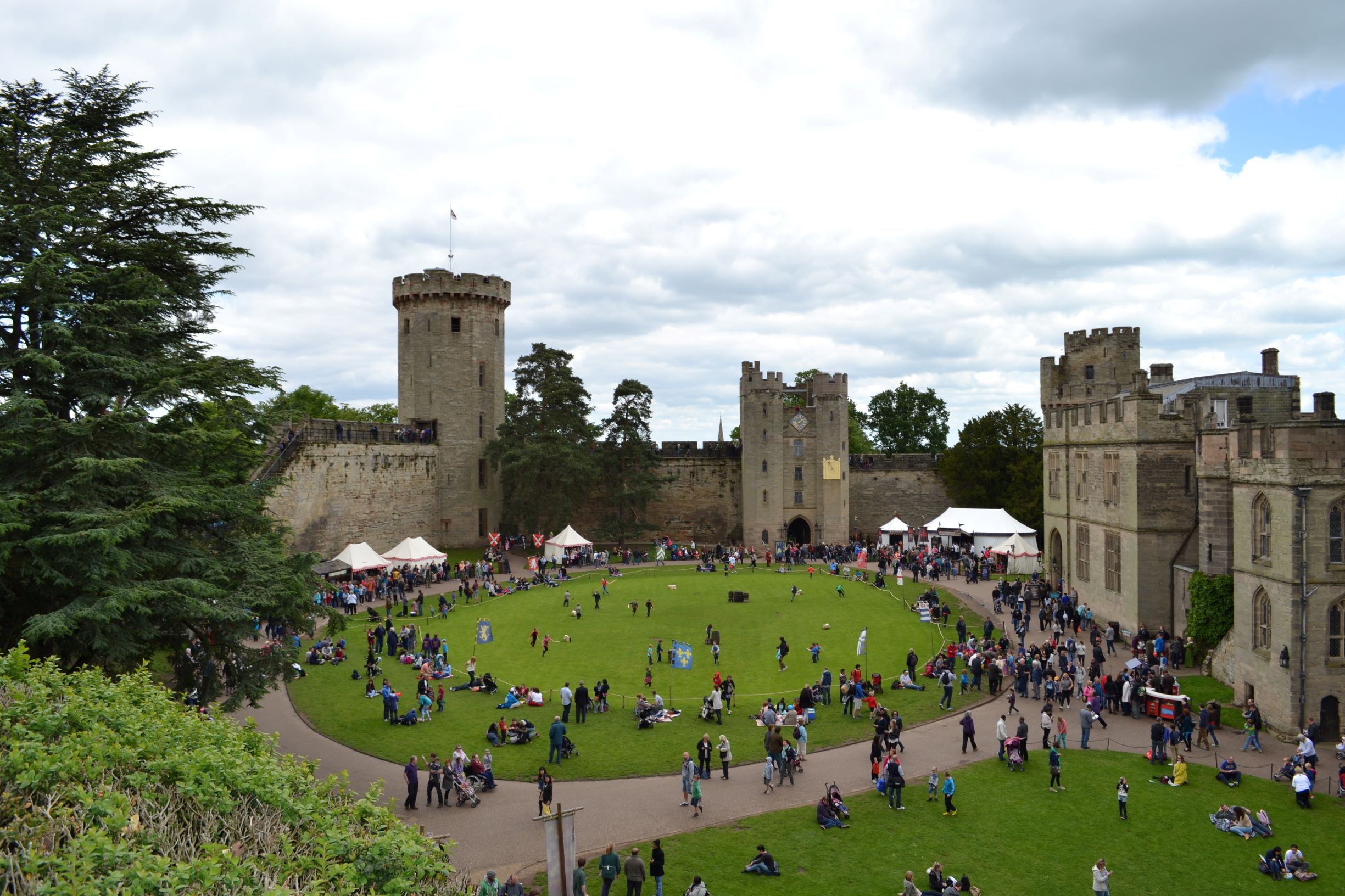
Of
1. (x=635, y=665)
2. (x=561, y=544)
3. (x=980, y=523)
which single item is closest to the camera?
(x=635, y=665)

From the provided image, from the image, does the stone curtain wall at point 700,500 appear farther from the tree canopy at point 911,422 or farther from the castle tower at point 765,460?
the tree canopy at point 911,422

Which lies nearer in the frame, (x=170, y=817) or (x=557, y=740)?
(x=170, y=817)

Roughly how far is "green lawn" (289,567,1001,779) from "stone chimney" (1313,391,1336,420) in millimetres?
12046

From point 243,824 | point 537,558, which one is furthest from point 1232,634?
point 537,558

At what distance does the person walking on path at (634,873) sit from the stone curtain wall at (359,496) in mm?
28017

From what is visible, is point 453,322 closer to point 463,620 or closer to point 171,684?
point 463,620

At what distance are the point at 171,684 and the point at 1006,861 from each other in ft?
58.5

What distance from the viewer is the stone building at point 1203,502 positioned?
19.2m

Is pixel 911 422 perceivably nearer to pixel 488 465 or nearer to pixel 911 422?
pixel 911 422

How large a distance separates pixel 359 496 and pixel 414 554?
7239mm

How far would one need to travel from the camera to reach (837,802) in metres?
15.2

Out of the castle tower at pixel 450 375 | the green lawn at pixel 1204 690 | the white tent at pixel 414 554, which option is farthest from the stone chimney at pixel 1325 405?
the castle tower at pixel 450 375

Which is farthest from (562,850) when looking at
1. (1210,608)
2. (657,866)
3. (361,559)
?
(361,559)

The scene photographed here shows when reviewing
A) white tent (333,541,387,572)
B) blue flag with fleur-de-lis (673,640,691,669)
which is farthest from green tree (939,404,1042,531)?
white tent (333,541,387,572)
